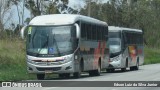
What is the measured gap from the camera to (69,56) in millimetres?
26891

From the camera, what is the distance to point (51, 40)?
2711 cm

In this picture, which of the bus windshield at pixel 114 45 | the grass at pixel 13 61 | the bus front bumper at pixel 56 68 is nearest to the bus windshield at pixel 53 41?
the bus front bumper at pixel 56 68

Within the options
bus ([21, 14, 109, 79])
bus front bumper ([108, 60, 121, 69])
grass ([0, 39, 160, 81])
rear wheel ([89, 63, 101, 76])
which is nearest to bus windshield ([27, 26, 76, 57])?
bus ([21, 14, 109, 79])

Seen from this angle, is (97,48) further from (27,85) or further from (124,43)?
(27,85)

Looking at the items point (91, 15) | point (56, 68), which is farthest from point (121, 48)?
point (91, 15)

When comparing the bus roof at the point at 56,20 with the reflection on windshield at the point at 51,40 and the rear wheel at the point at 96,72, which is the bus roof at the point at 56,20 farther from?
the rear wheel at the point at 96,72

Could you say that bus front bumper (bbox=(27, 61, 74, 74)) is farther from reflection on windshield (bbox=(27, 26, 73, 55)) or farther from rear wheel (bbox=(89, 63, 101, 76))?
rear wheel (bbox=(89, 63, 101, 76))

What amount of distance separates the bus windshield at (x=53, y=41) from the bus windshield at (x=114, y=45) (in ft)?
37.8

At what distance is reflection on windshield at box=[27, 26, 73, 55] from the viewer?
27016 mm

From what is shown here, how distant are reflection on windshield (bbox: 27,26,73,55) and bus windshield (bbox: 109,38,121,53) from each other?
11.6 metres

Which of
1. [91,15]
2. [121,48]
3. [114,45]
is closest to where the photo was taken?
[121,48]

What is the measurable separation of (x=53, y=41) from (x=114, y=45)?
1208 cm

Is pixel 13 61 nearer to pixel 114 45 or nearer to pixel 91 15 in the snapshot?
pixel 114 45

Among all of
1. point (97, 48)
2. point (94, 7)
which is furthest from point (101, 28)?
point (94, 7)
